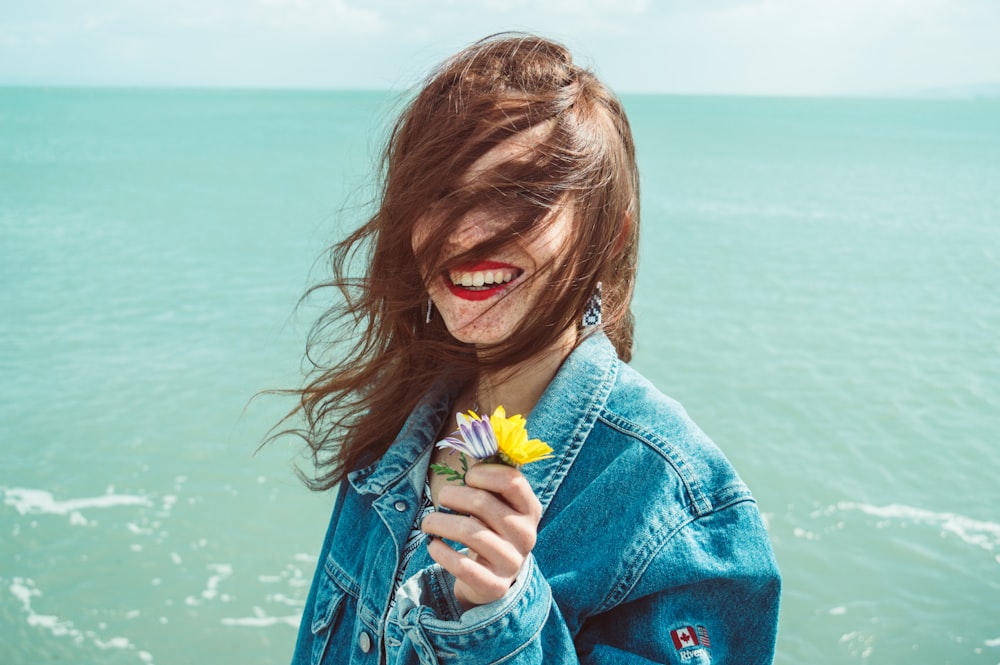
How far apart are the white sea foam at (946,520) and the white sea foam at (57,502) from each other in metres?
6.85

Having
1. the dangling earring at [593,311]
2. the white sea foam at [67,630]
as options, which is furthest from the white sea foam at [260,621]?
the dangling earring at [593,311]

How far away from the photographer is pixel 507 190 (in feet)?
5.41

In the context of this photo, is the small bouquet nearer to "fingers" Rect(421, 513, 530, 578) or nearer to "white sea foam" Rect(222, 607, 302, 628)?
"fingers" Rect(421, 513, 530, 578)

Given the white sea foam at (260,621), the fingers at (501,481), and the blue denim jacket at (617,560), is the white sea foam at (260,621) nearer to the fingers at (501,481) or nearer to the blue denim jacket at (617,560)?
the blue denim jacket at (617,560)

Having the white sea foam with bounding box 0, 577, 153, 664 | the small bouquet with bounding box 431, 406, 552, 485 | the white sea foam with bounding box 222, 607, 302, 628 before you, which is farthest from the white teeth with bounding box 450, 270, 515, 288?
the white sea foam with bounding box 0, 577, 153, 664

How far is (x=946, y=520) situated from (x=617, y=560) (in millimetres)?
8089

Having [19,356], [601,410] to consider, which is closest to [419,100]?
[601,410]

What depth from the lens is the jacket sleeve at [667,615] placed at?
1396 mm

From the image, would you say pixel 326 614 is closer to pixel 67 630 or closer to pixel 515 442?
pixel 515 442

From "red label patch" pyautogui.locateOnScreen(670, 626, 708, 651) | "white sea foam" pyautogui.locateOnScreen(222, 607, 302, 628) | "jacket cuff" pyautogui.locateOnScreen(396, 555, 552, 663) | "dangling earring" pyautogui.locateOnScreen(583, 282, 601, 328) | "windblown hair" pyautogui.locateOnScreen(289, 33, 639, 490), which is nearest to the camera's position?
"jacket cuff" pyautogui.locateOnScreen(396, 555, 552, 663)

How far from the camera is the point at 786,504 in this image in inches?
334

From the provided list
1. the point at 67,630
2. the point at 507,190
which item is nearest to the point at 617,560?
the point at 507,190

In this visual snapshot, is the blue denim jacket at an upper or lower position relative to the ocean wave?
upper

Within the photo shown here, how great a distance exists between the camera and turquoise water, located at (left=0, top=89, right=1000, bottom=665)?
6.93 m
